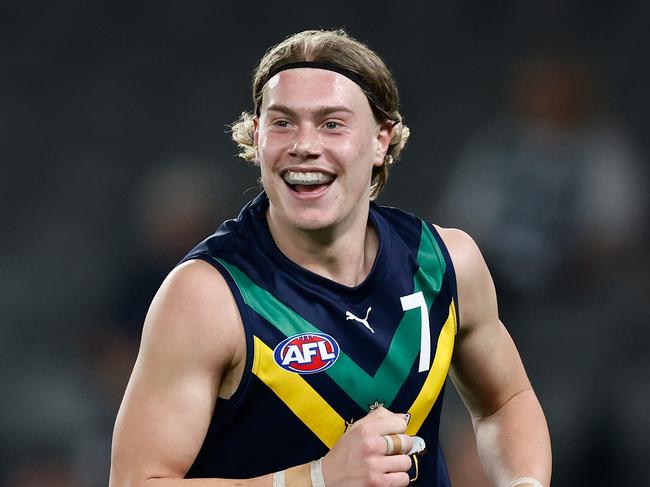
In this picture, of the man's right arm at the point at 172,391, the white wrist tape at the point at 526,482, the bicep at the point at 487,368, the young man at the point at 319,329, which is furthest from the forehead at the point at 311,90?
the white wrist tape at the point at 526,482

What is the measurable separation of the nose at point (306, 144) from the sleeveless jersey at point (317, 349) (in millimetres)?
289

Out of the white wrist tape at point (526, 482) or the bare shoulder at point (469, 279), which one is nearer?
the white wrist tape at point (526, 482)

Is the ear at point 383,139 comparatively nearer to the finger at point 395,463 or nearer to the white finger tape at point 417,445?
the white finger tape at point 417,445

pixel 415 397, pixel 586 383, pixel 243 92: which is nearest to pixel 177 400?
pixel 415 397

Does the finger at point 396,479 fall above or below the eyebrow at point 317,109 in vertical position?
below

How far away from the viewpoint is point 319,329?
3162 mm

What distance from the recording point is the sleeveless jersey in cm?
307

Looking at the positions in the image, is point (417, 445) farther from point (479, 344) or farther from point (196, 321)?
point (196, 321)

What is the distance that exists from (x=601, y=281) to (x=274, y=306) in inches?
155

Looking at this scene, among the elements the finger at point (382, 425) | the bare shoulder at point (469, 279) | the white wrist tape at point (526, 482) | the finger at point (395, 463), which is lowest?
the white wrist tape at point (526, 482)

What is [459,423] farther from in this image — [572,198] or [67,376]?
[67,376]

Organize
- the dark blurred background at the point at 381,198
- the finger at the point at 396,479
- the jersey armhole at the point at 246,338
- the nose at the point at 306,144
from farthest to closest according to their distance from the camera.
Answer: the dark blurred background at the point at 381,198 < the nose at the point at 306,144 < the jersey armhole at the point at 246,338 < the finger at the point at 396,479

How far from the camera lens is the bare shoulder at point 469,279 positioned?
351 centimetres

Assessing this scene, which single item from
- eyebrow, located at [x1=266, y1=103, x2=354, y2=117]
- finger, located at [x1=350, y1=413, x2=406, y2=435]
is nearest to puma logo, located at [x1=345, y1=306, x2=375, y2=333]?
finger, located at [x1=350, y1=413, x2=406, y2=435]
